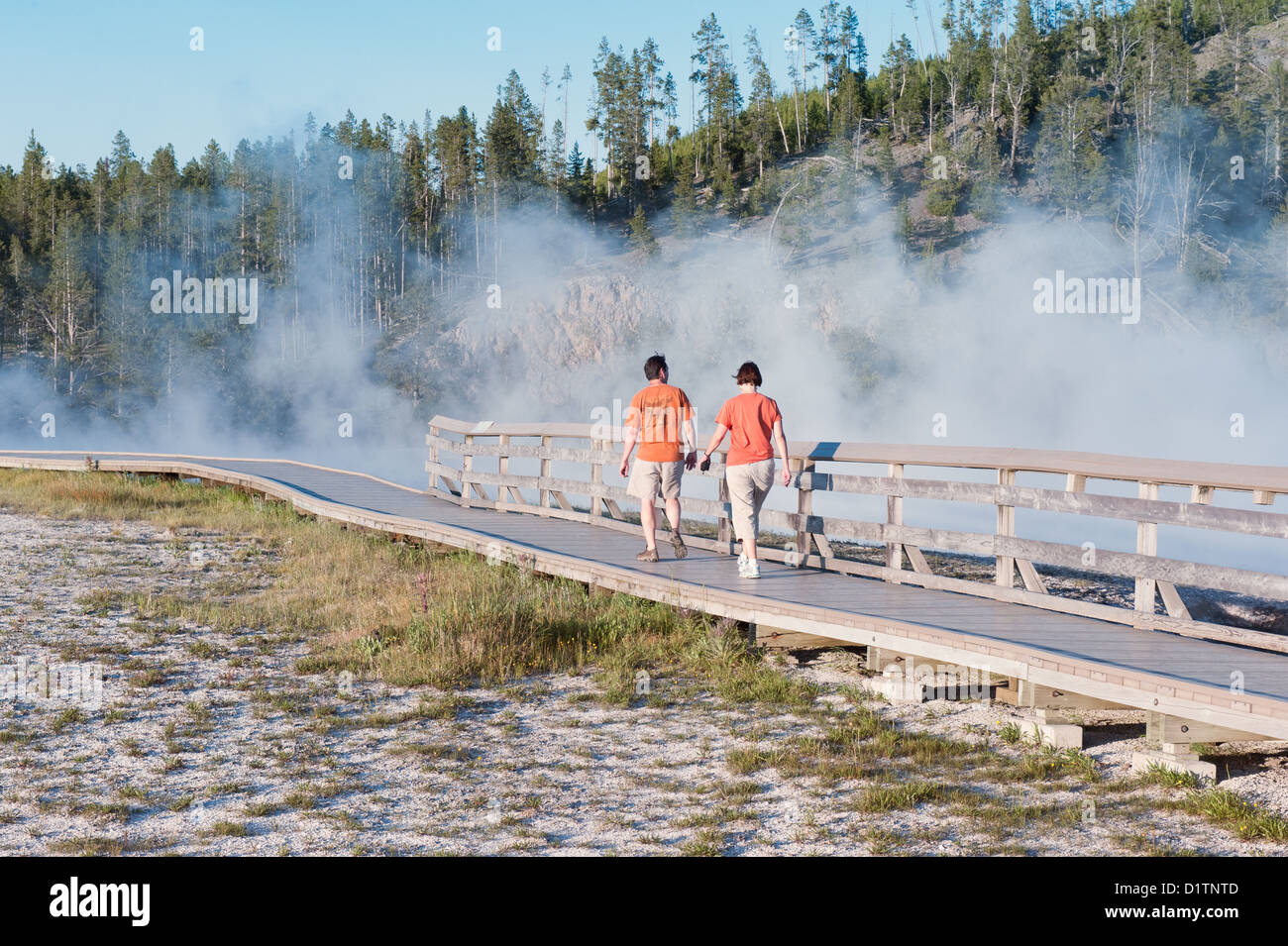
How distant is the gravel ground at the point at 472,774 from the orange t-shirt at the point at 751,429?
5.53 ft

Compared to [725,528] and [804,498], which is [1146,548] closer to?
[804,498]

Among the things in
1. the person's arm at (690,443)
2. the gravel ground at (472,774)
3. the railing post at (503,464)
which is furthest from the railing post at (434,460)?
the gravel ground at (472,774)

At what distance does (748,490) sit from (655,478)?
1.03 metres

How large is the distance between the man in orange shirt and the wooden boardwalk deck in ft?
2.13

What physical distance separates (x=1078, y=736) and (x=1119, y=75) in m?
72.6

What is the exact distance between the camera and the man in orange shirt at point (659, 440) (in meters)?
9.91

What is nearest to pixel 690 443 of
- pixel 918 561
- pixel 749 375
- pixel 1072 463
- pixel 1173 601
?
pixel 749 375

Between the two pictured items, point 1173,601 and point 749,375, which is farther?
point 749,375

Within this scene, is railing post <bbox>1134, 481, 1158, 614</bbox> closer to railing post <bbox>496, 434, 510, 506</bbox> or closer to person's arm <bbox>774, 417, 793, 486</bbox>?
person's arm <bbox>774, 417, 793, 486</bbox>

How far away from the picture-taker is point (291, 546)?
47.0 feet

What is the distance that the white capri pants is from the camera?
9.34 meters

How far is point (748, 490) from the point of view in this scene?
30.8 feet
